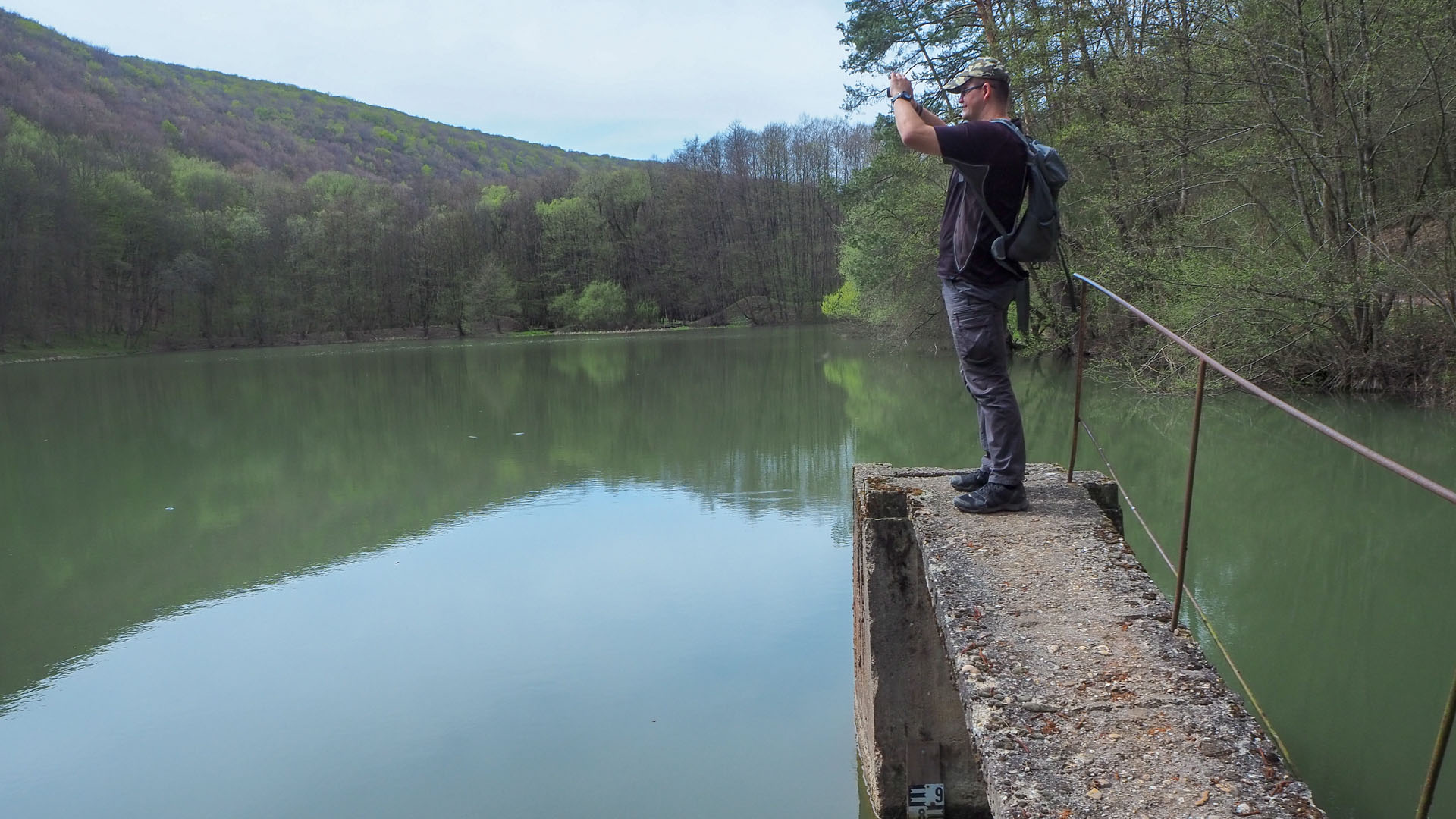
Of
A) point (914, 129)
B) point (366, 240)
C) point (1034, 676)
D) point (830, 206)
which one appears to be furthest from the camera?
point (366, 240)

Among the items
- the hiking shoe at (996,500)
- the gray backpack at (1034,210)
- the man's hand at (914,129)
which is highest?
the man's hand at (914,129)

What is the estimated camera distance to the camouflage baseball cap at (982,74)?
3186mm

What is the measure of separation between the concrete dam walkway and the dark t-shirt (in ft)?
A: 2.49

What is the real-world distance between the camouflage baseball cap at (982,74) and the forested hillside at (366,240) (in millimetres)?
42100

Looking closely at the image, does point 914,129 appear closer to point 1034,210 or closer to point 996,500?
point 1034,210

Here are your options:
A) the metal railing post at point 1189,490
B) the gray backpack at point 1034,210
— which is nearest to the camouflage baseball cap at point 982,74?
the gray backpack at point 1034,210

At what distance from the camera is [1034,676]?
89.4 inches

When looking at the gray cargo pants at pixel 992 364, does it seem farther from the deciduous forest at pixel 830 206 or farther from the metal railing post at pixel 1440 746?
the deciduous forest at pixel 830 206

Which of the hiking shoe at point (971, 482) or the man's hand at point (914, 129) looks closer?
the man's hand at point (914, 129)

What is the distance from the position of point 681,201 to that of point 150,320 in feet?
92.4

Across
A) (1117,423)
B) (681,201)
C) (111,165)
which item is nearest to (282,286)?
(111,165)

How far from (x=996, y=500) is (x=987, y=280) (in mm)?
685

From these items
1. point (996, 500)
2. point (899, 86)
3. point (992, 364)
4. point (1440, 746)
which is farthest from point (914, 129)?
point (1440, 746)

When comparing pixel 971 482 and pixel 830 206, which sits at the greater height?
pixel 830 206
